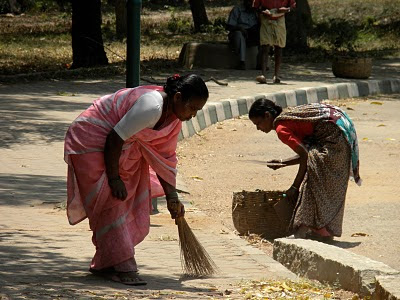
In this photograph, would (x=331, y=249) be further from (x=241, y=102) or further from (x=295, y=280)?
(x=241, y=102)

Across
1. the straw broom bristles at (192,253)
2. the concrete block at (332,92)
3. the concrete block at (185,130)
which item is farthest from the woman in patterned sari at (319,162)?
the concrete block at (332,92)

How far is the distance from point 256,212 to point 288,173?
2989 mm

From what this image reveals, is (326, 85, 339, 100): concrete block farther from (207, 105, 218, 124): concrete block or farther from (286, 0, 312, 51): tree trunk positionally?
(286, 0, 312, 51): tree trunk

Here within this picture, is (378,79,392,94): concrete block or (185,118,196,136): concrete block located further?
(378,79,392,94): concrete block

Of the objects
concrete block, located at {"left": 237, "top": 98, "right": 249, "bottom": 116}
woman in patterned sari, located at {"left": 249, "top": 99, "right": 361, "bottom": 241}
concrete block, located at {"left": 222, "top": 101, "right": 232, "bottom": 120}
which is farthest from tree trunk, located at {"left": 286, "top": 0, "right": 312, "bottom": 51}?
woman in patterned sari, located at {"left": 249, "top": 99, "right": 361, "bottom": 241}

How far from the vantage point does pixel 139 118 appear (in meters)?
5.73

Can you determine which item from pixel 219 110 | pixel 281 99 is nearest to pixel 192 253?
pixel 219 110

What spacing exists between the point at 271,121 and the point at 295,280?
5.65 ft

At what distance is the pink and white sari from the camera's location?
19.4 feet

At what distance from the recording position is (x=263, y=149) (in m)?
12.5

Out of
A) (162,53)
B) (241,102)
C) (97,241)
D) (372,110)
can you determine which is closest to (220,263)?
(97,241)

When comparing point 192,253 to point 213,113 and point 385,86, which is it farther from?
point 385,86

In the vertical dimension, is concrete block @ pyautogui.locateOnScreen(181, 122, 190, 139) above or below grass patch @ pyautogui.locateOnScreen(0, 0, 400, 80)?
below

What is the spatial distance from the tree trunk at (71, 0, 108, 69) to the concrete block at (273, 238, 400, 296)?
1198 cm
